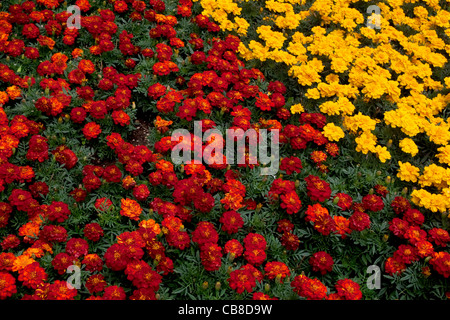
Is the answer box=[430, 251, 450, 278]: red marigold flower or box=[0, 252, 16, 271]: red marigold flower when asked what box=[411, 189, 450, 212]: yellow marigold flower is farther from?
box=[0, 252, 16, 271]: red marigold flower

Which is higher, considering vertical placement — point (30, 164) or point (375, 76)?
point (375, 76)

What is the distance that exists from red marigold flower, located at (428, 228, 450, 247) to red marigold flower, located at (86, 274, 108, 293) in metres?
2.89

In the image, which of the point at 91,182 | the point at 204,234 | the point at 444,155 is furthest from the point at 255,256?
the point at 444,155

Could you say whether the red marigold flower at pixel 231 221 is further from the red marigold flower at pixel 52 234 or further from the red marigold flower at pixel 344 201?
the red marigold flower at pixel 52 234

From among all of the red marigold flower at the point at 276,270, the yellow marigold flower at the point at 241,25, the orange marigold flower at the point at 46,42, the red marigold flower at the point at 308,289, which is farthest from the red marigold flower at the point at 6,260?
the yellow marigold flower at the point at 241,25

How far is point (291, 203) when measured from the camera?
12.8ft

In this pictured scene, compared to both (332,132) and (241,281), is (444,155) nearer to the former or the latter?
(332,132)

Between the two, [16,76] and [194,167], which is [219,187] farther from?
[16,76]

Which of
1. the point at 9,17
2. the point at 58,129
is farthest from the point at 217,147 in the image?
the point at 9,17

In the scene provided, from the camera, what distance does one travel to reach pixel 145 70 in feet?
16.9

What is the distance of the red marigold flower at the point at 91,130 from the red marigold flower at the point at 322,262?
2.47 meters

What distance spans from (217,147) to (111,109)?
1295 mm

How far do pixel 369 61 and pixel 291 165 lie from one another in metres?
2.17

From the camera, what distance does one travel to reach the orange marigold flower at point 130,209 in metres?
3.70
